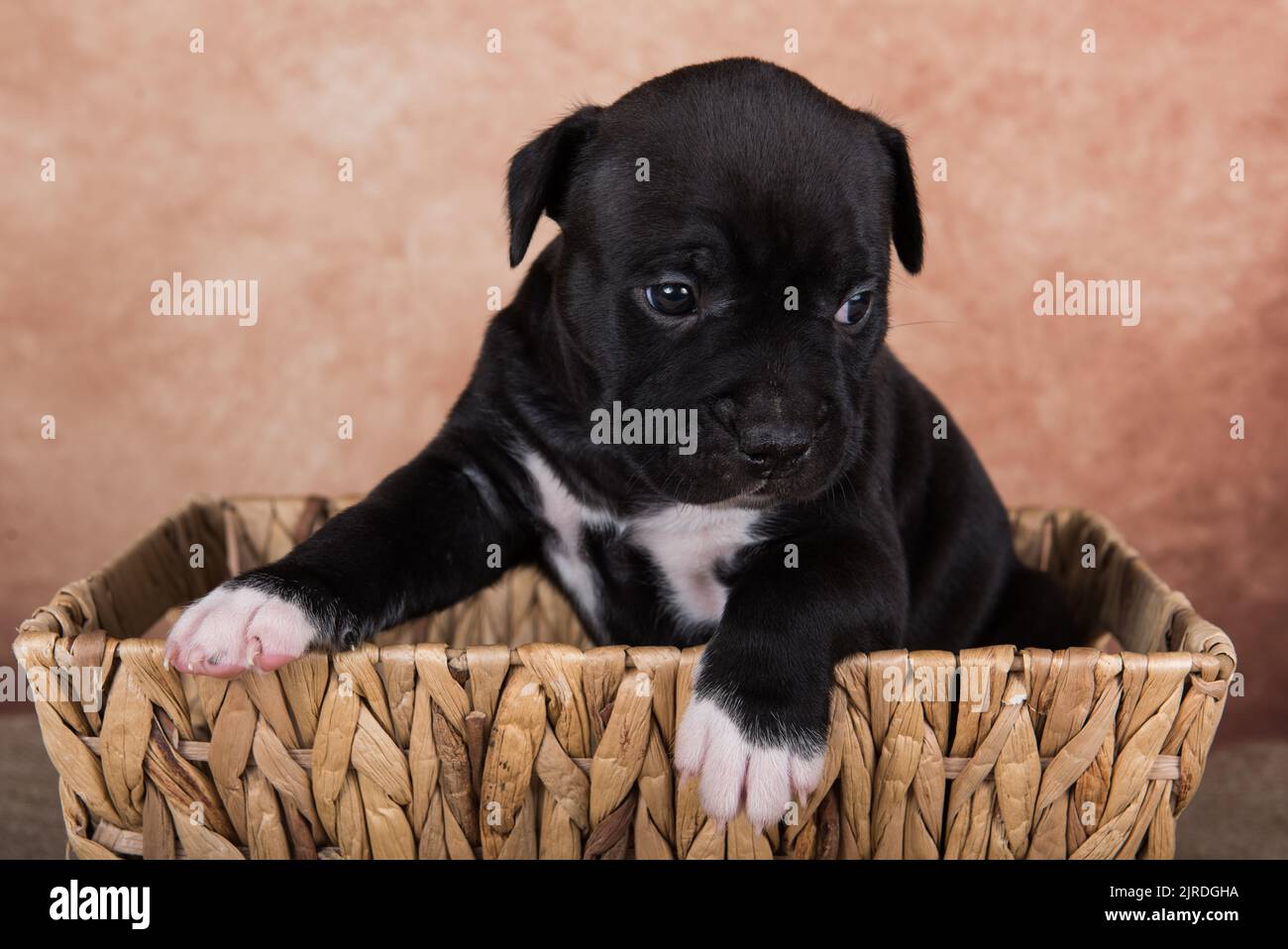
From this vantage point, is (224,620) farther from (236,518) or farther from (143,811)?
(236,518)

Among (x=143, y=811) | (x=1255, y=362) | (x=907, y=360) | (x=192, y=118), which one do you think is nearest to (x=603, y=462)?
(x=143, y=811)

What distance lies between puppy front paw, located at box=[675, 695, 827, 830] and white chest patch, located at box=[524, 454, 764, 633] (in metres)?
0.57

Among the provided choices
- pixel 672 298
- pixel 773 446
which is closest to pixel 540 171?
pixel 672 298

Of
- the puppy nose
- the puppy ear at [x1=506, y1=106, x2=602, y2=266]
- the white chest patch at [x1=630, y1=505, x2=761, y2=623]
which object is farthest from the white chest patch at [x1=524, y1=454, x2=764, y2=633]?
the puppy ear at [x1=506, y1=106, x2=602, y2=266]

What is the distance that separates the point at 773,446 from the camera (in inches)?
81.7

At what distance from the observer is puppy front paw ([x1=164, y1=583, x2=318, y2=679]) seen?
1.96 m

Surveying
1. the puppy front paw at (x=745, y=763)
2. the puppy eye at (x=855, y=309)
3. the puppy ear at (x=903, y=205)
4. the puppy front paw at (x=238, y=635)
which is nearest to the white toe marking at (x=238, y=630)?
the puppy front paw at (x=238, y=635)

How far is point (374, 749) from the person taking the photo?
1.99 m

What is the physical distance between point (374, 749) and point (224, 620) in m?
0.28

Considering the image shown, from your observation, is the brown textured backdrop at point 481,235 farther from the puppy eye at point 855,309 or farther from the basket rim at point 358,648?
the puppy eye at point 855,309

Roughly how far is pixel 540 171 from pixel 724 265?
40 centimetres

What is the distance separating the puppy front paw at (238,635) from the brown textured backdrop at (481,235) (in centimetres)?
212
